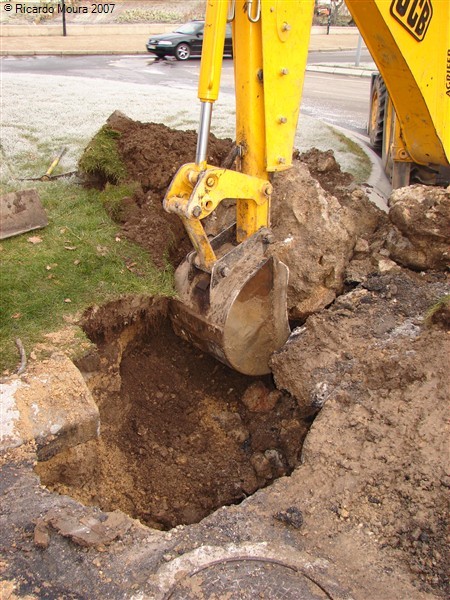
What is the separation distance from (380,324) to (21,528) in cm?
330

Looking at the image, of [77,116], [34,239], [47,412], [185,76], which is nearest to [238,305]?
[47,412]

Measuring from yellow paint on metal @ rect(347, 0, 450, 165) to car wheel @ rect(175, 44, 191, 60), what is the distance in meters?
17.5

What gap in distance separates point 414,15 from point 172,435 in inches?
166

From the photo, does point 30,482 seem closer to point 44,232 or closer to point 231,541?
point 231,541

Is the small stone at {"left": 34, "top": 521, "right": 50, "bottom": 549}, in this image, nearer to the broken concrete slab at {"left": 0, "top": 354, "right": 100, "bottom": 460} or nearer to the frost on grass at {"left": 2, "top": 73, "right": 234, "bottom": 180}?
the broken concrete slab at {"left": 0, "top": 354, "right": 100, "bottom": 460}

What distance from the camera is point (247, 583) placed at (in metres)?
3.18

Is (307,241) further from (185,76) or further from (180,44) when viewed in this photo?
(180,44)

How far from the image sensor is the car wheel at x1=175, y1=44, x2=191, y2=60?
2184 centimetres

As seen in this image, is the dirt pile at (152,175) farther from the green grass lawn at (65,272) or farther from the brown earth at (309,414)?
the green grass lawn at (65,272)

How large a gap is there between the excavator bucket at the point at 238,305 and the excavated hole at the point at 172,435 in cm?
49

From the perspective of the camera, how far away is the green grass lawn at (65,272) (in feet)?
17.6

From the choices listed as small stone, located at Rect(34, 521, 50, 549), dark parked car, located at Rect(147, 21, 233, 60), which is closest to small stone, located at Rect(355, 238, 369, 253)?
small stone, located at Rect(34, 521, 50, 549)

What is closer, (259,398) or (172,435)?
(172,435)

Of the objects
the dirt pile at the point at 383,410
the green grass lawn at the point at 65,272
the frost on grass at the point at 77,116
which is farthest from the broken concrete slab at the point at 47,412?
the frost on grass at the point at 77,116
